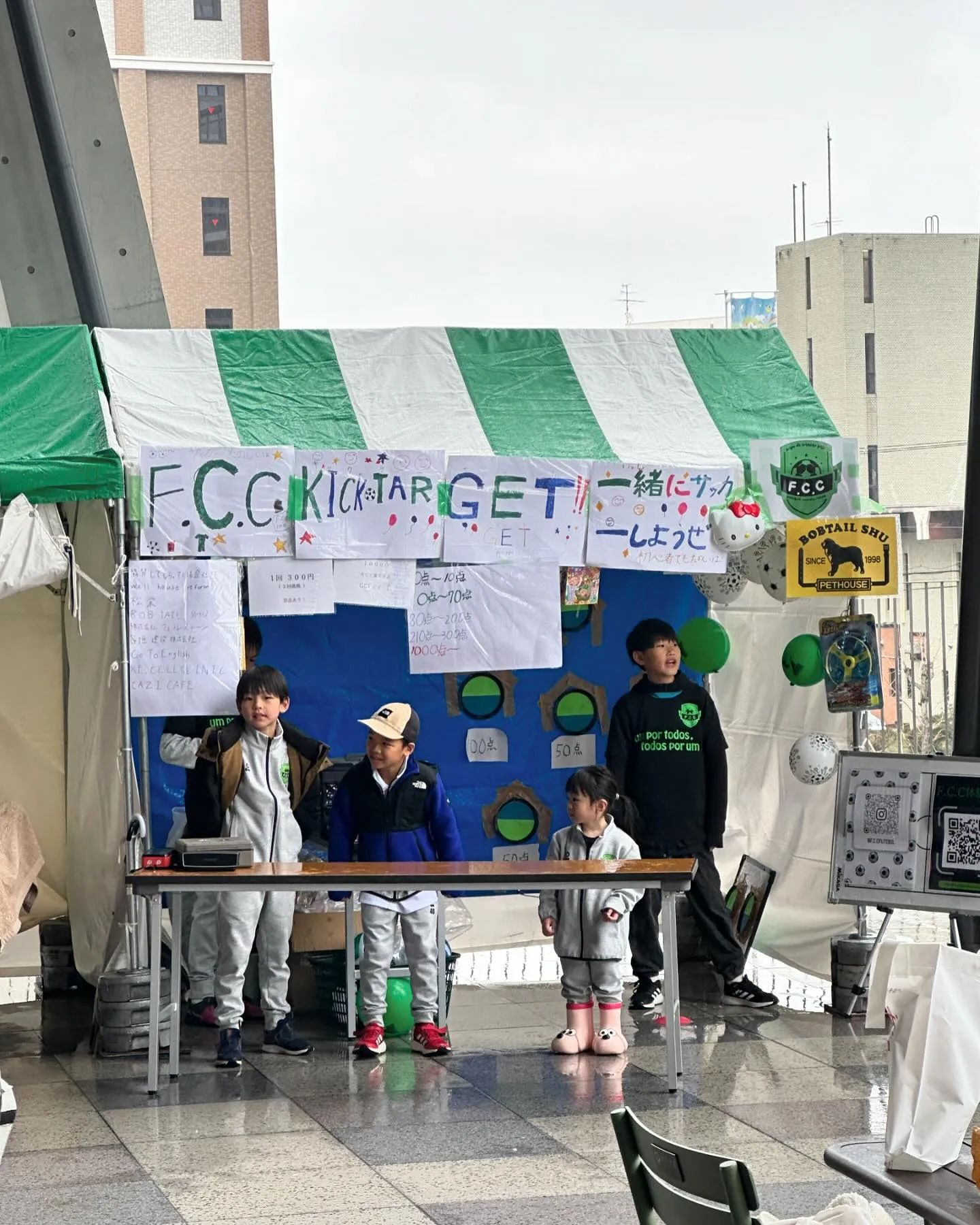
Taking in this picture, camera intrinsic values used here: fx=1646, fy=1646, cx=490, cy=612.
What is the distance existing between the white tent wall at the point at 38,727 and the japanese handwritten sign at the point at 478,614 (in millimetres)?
1730

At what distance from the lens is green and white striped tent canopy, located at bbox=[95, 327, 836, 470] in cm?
796

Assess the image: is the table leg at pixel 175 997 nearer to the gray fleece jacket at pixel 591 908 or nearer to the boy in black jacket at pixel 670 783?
the gray fleece jacket at pixel 591 908

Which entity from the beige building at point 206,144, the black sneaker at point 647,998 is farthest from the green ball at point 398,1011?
the beige building at point 206,144

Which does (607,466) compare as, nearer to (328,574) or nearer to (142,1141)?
(328,574)

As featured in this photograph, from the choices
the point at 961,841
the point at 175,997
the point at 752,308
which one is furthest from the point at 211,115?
the point at 961,841

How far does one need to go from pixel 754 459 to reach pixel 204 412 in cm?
269

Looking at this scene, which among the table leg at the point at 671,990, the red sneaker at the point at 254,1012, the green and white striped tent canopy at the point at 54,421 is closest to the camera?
the table leg at the point at 671,990

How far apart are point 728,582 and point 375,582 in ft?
6.44

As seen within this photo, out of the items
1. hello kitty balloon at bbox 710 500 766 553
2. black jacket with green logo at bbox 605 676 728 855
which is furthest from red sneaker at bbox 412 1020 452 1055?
hello kitty balloon at bbox 710 500 766 553

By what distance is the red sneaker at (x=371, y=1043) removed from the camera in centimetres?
711

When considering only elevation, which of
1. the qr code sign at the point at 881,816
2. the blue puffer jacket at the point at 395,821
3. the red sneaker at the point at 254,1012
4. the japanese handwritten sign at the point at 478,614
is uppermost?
the japanese handwritten sign at the point at 478,614

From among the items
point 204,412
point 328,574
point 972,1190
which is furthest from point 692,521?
point 972,1190

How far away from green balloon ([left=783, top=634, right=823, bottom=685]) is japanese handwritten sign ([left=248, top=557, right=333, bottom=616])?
7.82 ft

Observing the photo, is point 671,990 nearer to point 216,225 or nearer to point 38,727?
point 38,727
